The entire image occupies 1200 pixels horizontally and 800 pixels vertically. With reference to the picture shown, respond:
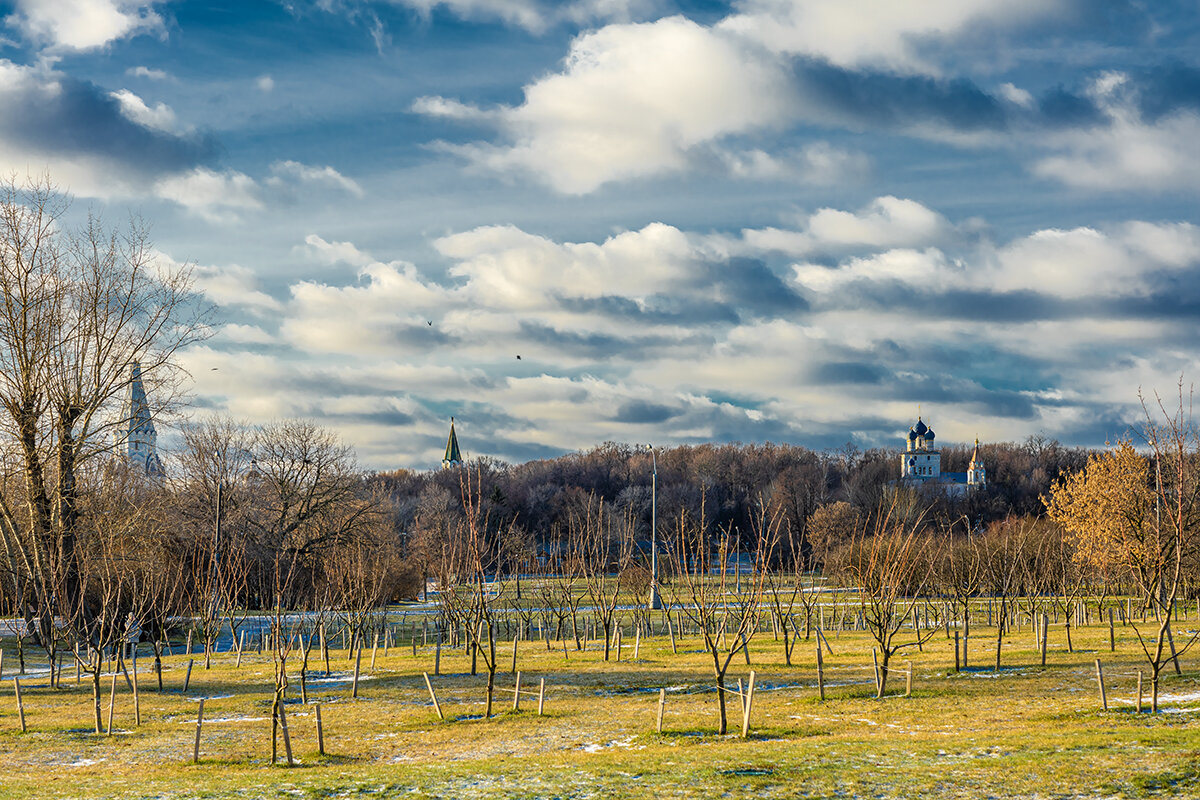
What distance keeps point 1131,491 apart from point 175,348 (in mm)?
40443

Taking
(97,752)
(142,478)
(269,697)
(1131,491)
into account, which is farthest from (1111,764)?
(142,478)

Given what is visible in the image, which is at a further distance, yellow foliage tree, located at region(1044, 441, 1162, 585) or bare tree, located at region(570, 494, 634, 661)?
yellow foliage tree, located at region(1044, 441, 1162, 585)

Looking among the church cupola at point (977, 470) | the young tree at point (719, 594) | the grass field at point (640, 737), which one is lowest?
the grass field at point (640, 737)

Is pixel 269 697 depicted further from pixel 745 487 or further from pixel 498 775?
pixel 745 487

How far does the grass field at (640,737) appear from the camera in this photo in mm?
13695

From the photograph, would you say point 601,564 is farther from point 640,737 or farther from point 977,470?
point 977,470

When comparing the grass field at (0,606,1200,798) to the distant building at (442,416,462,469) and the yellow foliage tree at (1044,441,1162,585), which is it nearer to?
the yellow foliage tree at (1044,441,1162,585)

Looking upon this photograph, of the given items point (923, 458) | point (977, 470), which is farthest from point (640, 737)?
point (923, 458)

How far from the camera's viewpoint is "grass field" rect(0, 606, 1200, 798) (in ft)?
44.9

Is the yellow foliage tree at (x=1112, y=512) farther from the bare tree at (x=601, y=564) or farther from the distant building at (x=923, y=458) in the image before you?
the distant building at (x=923, y=458)

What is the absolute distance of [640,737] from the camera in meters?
18.7

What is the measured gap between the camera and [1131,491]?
44.5m

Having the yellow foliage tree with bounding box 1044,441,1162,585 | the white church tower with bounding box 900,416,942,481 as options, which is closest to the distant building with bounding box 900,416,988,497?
the white church tower with bounding box 900,416,942,481

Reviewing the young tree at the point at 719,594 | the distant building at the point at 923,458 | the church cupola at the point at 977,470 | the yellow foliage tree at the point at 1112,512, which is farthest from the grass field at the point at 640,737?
the distant building at the point at 923,458
